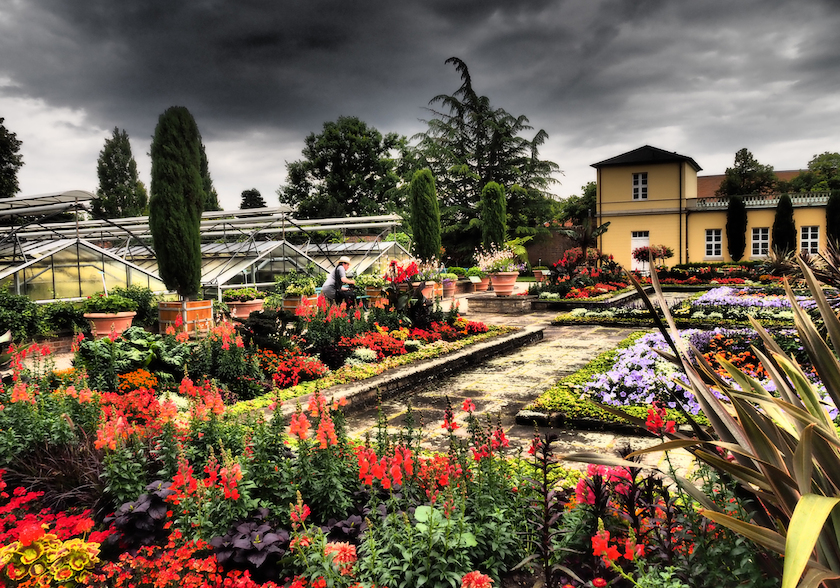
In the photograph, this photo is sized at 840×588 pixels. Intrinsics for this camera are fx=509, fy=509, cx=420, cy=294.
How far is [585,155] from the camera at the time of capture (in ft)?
104

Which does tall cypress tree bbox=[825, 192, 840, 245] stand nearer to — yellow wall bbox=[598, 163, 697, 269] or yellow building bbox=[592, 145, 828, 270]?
yellow building bbox=[592, 145, 828, 270]

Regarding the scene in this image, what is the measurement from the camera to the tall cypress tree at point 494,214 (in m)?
19.0

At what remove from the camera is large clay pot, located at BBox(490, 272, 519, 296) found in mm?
13258

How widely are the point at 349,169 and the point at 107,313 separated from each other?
2685 cm

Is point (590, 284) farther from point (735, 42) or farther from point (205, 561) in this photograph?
point (205, 561)

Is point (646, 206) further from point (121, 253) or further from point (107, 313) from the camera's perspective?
point (107, 313)

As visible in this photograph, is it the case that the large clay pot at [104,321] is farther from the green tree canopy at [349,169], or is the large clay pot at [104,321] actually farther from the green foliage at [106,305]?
the green tree canopy at [349,169]

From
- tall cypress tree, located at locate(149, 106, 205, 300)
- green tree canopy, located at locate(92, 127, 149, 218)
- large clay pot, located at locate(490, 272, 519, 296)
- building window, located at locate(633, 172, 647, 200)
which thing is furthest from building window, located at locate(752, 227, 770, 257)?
green tree canopy, located at locate(92, 127, 149, 218)

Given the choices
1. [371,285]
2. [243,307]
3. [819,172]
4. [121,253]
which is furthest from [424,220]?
[819,172]

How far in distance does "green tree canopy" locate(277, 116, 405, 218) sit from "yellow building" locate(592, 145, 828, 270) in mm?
12908

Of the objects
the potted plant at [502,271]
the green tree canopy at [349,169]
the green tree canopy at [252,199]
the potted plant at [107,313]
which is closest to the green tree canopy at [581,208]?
the green tree canopy at [349,169]

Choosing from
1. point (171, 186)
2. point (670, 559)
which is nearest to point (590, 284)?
point (171, 186)

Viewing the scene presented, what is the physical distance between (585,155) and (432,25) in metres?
26.2

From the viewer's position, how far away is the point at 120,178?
42.6 metres
